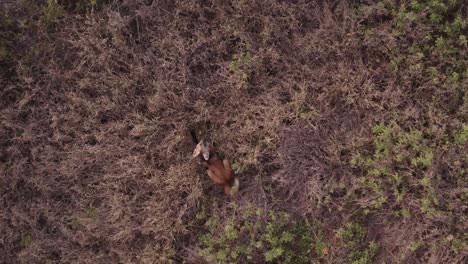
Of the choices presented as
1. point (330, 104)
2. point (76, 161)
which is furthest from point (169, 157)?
point (330, 104)

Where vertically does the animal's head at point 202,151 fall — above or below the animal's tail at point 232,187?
above

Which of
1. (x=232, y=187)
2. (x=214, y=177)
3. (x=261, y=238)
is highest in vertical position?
(x=214, y=177)

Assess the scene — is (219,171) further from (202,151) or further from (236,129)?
(236,129)

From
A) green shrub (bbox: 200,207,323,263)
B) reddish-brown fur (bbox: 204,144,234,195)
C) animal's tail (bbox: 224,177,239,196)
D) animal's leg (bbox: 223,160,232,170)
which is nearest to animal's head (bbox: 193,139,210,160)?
reddish-brown fur (bbox: 204,144,234,195)

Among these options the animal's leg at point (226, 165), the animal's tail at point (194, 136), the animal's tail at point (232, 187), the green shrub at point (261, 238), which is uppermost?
the animal's tail at point (194, 136)

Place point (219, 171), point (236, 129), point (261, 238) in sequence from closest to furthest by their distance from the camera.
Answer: point (261, 238)
point (219, 171)
point (236, 129)

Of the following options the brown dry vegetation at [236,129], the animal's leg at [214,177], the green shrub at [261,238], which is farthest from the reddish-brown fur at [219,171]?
the green shrub at [261,238]

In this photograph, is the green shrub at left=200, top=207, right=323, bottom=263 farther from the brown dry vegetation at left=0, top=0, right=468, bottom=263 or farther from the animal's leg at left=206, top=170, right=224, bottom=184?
the animal's leg at left=206, top=170, right=224, bottom=184

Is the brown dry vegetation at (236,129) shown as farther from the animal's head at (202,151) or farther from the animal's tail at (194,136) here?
the animal's head at (202,151)

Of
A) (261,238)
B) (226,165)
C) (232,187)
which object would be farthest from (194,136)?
(261,238)
